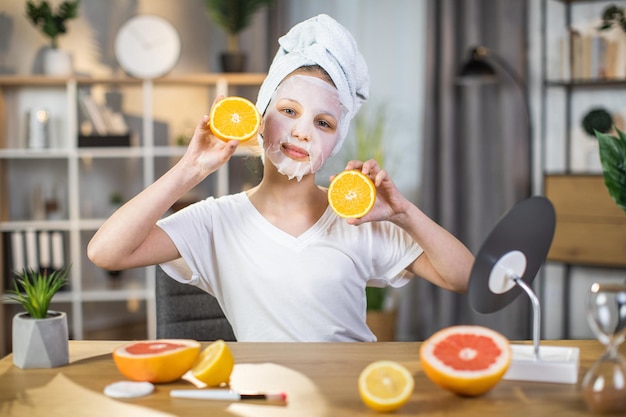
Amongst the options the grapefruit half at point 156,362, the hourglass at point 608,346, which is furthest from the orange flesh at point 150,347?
the hourglass at point 608,346

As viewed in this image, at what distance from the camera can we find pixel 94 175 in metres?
5.61

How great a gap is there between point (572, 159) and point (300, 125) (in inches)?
132

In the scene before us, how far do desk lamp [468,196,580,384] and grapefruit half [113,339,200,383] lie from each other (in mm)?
507

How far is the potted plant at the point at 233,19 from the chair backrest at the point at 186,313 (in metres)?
3.20

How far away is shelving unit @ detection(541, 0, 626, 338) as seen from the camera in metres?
4.56

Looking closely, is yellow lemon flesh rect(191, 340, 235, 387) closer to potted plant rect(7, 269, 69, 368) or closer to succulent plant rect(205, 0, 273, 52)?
potted plant rect(7, 269, 69, 368)

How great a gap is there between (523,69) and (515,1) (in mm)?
395

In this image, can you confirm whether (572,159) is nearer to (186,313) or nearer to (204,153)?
(186,313)

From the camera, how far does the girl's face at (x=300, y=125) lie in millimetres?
2051

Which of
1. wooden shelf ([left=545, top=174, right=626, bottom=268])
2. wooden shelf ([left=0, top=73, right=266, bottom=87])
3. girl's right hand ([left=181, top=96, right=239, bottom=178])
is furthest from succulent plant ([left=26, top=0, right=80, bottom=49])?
girl's right hand ([left=181, top=96, right=239, bottom=178])

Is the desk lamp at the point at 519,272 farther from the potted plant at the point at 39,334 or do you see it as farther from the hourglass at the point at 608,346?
the potted plant at the point at 39,334

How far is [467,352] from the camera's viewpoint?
1.45m

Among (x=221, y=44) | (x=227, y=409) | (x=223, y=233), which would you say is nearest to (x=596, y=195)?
(x=221, y=44)

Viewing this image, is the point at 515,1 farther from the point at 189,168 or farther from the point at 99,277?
the point at 189,168
